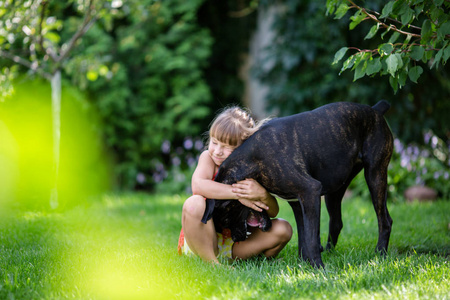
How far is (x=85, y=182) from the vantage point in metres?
8.48

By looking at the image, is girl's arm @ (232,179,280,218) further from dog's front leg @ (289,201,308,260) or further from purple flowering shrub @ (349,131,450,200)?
purple flowering shrub @ (349,131,450,200)

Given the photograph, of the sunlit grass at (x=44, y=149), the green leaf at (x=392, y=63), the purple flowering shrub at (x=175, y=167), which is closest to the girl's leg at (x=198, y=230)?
the green leaf at (x=392, y=63)

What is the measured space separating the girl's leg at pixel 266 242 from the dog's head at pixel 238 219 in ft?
0.28

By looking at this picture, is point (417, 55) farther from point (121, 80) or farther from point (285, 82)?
point (121, 80)

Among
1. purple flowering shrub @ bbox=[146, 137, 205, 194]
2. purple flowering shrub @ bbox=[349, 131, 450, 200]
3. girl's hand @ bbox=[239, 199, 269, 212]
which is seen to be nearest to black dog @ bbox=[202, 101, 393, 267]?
girl's hand @ bbox=[239, 199, 269, 212]

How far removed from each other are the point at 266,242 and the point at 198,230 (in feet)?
1.91

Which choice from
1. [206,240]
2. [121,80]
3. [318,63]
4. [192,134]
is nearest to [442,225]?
[206,240]

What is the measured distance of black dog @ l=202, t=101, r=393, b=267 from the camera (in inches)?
122

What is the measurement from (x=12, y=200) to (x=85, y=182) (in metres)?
2.89

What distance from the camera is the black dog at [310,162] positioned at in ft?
10.2

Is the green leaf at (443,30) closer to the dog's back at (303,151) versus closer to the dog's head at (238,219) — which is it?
the dog's back at (303,151)

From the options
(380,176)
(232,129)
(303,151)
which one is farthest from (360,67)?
(232,129)

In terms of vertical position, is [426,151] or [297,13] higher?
[297,13]

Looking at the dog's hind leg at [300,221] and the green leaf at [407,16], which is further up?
the green leaf at [407,16]
